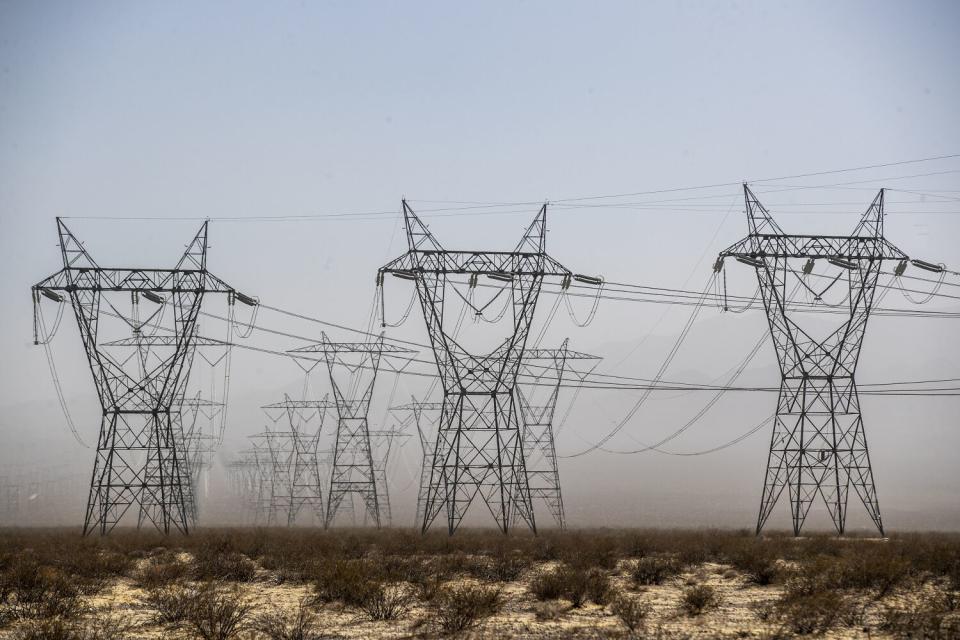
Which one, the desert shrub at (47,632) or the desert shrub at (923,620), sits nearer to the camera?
the desert shrub at (47,632)

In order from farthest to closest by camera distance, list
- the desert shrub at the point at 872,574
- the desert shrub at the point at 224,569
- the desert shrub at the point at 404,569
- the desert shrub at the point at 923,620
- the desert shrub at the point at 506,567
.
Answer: the desert shrub at the point at 224,569 → the desert shrub at the point at 506,567 → the desert shrub at the point at 404,569 → the desert shrub at the point at 872,574 → the desert shrub at the point at 923,620

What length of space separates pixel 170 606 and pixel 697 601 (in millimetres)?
9489

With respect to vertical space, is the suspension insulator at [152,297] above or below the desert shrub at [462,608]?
above

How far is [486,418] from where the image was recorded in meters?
37.8

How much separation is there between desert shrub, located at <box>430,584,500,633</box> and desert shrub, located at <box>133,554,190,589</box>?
6473mm

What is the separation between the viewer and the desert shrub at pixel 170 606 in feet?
50.8

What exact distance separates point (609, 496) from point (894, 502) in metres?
44.5

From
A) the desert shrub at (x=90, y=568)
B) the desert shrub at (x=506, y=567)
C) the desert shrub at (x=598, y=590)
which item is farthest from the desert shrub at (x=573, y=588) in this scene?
the desert shrub at (x=90, y=568)

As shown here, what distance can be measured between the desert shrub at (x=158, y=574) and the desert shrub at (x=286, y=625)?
4361mm

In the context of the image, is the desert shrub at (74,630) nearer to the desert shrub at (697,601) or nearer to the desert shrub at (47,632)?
the desert shrub at (47,632)

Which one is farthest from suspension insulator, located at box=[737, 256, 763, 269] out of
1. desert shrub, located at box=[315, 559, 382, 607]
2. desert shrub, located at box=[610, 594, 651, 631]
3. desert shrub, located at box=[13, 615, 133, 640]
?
desert shrub, located at box=[13, 615, 133, 640]

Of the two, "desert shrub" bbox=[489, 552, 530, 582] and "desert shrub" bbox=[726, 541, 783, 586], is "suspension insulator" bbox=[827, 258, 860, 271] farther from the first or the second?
"desert shrub" bbox=[489, 552, 530, 582]

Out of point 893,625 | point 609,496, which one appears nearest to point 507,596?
point 893,625

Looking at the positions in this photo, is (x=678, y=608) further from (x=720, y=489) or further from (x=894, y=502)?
(x=720, y=489)
